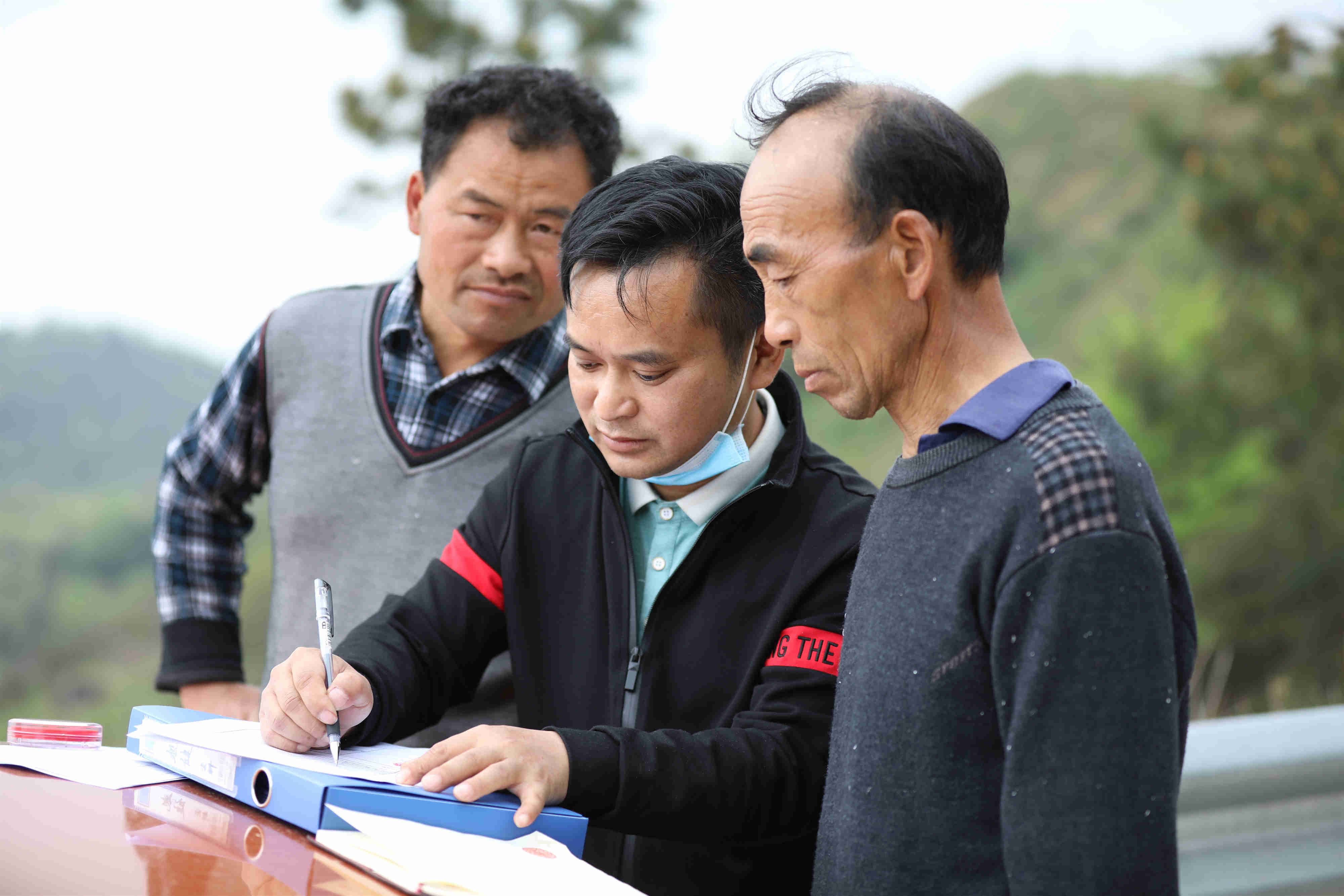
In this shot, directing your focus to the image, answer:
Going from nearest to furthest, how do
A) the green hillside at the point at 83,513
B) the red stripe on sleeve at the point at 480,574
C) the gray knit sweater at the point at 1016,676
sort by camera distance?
the gray knit sweater at the point at 1016,676
the red stripe on sleeve at the point at 480,574
the green hillside at the point at 83,513

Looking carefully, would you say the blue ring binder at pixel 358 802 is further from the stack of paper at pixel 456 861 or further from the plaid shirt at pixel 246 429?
the plaid shirt at pixel 246 429

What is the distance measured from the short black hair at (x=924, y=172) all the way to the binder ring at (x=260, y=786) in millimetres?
806

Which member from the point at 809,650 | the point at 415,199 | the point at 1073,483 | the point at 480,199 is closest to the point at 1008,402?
the point at 1073,483

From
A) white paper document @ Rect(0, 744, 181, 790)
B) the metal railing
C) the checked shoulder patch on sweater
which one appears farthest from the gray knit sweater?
the metal railing

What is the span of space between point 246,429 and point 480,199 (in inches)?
24.8

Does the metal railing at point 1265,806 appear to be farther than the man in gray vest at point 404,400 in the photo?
Yes

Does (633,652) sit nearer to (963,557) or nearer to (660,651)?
(660,651)

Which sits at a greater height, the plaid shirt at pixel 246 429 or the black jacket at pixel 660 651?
the plaid shirt at pixel 246 429

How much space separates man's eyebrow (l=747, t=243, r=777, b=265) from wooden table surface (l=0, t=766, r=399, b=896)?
69 cm

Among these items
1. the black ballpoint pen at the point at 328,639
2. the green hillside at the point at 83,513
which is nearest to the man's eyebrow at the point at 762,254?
the black ballpoint pen at the point at 328,639

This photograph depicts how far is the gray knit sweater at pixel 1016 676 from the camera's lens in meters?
1.00

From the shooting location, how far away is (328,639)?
139 cm

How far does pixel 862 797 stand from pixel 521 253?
3.55ft

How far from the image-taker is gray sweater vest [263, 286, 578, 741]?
198 centimetres
